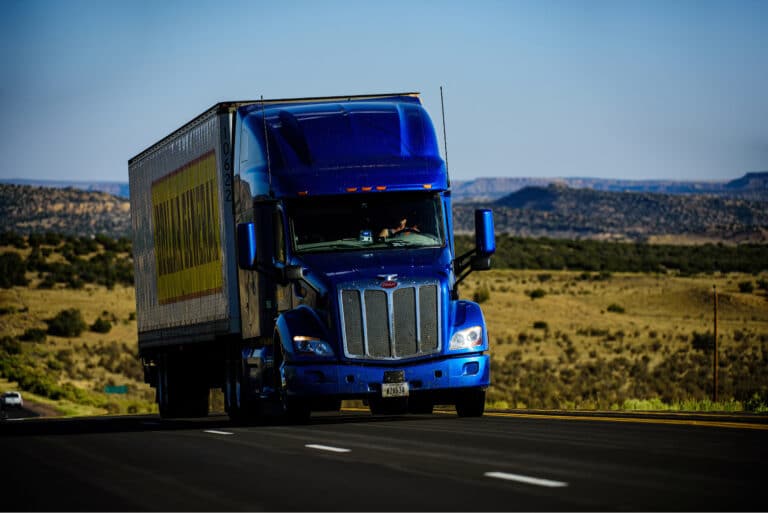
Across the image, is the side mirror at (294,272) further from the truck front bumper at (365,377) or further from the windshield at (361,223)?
the truck front bumper at (365,377)

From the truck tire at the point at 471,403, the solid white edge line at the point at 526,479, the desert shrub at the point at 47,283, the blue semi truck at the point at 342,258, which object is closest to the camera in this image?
the solid white edge line at the point at 526,479

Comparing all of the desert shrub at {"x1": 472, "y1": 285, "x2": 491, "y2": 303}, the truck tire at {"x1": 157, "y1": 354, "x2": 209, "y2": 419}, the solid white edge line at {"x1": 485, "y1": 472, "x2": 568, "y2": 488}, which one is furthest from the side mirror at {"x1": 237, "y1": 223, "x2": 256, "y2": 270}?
the desert shrub at {"x1": 472, "y1": 285, "x2": 491, "y2": 303}

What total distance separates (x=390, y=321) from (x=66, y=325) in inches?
2192

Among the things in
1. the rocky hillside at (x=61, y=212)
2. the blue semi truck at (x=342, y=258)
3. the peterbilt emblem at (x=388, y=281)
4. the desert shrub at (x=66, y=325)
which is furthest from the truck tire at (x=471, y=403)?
the rocky hillside at (x=61, y=212)

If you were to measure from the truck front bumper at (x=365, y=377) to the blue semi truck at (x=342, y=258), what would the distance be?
0.7 inches

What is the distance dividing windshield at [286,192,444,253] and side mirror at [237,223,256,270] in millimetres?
609

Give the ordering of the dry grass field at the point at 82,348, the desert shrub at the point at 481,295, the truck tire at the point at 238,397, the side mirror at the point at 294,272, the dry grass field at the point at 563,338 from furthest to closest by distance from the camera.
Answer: the desert shrub at the point at 481,295
the dry grass field at the point at 82,348
the dry grass field at the point at 563,338
the truck tire at the point at 238,397
the side mirror at the point at 294,272

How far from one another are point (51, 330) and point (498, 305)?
909 inches

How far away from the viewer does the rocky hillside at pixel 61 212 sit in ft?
535

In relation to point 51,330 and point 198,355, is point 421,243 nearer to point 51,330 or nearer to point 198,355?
point 198,355

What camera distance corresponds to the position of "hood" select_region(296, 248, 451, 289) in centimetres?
2062

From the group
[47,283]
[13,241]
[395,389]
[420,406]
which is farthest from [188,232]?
[13,241]

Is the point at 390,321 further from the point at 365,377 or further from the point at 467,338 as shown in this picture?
the point at 467,338

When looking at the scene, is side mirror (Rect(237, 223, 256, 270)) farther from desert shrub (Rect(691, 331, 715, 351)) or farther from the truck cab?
desert shrub (Rect(691, 331, 715, 351))
